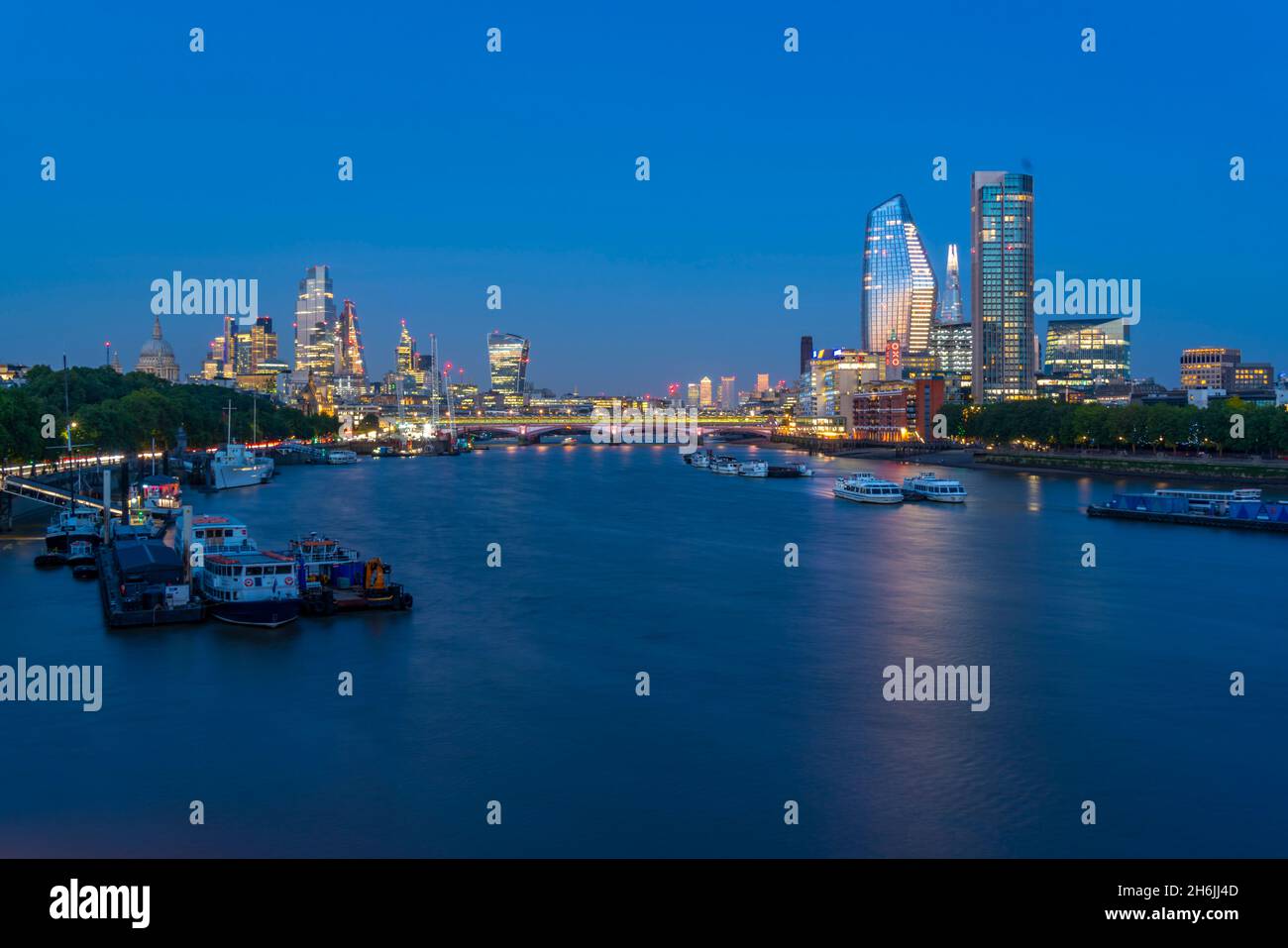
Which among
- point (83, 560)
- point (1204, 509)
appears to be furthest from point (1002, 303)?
point (83, 560)

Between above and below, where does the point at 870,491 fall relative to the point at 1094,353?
below

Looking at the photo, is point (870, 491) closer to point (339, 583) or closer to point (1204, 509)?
point (1204, 509)

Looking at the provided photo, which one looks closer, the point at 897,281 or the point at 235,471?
the point at 235,471

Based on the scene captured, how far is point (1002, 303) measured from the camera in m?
135

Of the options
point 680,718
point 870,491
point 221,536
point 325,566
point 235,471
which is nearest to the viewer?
point 680,718

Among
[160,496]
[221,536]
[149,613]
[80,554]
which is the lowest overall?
[149,613]

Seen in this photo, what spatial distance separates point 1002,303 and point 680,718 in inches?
5048

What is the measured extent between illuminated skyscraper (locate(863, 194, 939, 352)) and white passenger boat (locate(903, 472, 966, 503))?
445 feet

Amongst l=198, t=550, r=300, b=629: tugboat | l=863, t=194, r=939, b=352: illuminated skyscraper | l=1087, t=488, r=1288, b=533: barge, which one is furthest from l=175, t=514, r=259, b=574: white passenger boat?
l=863, t=194, r=939, b=352: illuminated skyscraper

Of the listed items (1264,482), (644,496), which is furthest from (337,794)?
(1264,482)

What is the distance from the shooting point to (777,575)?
28.7 meters
